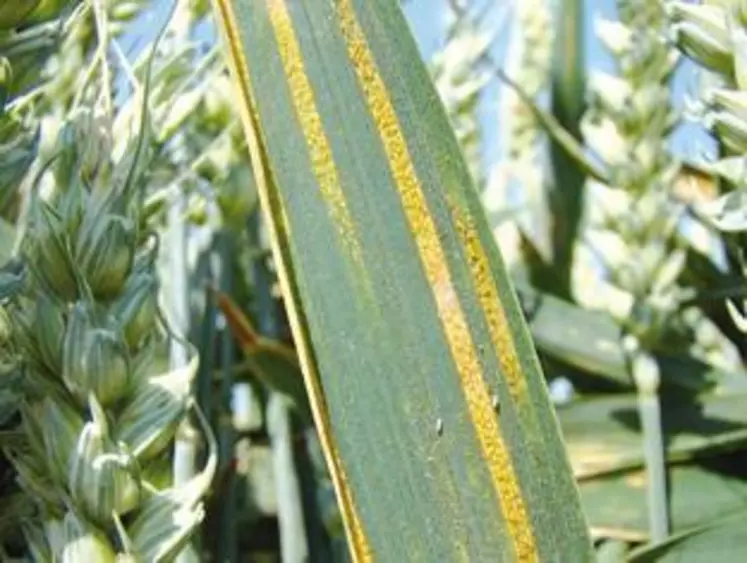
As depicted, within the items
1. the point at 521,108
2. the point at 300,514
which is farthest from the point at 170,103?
the point at 521,108

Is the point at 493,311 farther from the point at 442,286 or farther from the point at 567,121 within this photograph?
the point at 567,121

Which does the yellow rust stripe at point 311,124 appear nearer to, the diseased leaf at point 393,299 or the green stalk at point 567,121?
the diseased leaf at point 393,299

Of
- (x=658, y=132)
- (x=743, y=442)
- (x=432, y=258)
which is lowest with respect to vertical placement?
(x=743, y=442)

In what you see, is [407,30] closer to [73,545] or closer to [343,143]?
[343,143]

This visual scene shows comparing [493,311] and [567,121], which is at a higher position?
[493,311]

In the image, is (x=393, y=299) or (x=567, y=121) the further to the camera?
(x=567, y=121)

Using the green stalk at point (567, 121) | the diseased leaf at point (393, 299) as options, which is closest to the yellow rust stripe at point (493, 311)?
the diseased leaf at point (393, 299)

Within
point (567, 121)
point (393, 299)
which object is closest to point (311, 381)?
point (393, 299)
